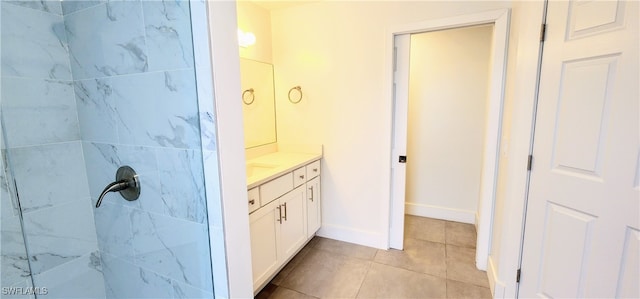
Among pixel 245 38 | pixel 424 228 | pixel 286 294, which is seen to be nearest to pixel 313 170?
pixel 286 294

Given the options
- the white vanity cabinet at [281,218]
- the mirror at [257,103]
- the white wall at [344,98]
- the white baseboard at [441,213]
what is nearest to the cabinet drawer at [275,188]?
the white vanity cabinet at [281,218]

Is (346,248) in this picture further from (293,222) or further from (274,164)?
(274,164)

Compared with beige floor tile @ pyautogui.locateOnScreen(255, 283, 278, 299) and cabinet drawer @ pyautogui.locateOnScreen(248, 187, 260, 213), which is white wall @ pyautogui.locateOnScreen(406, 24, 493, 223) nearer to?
beige floor tile @ pyautogui.locateOnScreen(255, 283, 278, 299)

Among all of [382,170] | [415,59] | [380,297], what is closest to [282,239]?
[380,297]

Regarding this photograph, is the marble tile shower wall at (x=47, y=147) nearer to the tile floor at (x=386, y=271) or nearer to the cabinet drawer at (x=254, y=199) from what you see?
the cabinet drawer at (x=254, y=199)

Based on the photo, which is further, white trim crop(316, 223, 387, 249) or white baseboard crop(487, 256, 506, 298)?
white trim crop(316, 223, 387, 249)

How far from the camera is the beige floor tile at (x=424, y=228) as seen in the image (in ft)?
8.93

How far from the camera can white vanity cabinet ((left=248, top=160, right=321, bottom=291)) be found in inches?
69.2

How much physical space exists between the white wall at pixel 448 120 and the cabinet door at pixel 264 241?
1968 mm

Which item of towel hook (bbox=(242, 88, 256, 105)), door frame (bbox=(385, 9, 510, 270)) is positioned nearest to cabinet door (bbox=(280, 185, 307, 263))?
door frame (bbox=(385, 9, 510, 270))

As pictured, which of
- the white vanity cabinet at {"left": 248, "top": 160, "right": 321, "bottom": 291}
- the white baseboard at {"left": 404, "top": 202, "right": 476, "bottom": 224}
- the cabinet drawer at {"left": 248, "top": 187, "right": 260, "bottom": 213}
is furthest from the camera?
the white baseboard at {"left": 404, "top": 202, "right": 476, "bottom": 224}

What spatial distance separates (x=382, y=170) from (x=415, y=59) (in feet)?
4.83

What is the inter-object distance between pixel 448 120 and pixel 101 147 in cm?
300

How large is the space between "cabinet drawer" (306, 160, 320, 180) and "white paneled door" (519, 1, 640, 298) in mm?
1556
